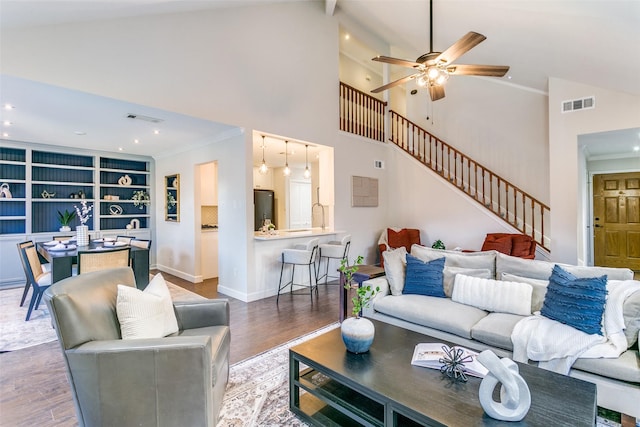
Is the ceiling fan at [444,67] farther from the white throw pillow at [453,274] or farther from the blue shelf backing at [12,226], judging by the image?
the blue shelf backing at [12,226]

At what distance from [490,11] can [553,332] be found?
3.81 metres

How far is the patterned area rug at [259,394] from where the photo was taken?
1982 millimetres

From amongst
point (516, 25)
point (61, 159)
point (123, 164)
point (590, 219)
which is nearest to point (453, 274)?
point (516, 25)

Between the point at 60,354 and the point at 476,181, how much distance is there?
6952 mm

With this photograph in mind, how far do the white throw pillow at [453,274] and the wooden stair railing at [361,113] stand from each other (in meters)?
3.91

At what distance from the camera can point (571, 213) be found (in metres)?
4.66

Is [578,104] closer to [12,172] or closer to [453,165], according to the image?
[453,165]

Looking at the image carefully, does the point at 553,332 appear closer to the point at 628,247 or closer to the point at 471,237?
the point at 471,237

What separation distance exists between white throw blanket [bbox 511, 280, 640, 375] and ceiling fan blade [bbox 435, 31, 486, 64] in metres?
2.25

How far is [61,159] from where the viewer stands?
6156 millimetres

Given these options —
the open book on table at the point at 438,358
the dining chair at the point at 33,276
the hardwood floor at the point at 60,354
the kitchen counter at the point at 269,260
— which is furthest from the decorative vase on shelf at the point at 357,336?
A: the dining chair at the point at 33,276

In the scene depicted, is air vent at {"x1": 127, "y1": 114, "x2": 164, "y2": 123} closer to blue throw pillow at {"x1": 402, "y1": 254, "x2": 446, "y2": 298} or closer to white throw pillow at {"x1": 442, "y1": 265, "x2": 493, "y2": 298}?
blue throw pillow at {"x1": 402, "y1": 254, "x2": 446, "y2": 298}

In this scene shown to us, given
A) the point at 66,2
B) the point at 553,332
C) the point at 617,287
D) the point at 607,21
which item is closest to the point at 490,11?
the point at 607,21

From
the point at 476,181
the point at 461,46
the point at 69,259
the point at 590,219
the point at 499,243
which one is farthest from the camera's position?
the point at 590,219
